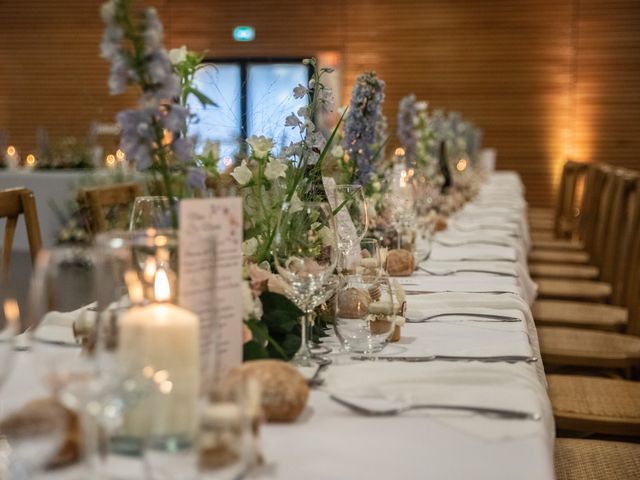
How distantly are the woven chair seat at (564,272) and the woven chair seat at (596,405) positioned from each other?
2177 mm

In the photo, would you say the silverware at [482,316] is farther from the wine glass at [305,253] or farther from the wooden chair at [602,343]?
the wooden chair at [602,343]

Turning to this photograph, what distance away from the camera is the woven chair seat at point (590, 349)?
308 cm

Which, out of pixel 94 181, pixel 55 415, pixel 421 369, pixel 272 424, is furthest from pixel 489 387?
pixel 94 181

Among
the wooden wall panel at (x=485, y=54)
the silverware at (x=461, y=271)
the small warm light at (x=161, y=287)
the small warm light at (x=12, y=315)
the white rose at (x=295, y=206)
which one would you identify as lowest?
the silverware at (x=461, y=271)

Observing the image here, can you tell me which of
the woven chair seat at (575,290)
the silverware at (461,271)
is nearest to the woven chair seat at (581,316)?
the woven chair seat at (575,290)

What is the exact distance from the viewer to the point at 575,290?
4.44m

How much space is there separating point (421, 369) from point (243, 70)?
10.4 m

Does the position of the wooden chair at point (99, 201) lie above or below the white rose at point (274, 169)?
below

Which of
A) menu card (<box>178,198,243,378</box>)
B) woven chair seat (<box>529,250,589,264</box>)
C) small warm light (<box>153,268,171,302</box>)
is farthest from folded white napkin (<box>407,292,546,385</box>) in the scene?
woven chair seat (<box>529,250,589,264</box>)

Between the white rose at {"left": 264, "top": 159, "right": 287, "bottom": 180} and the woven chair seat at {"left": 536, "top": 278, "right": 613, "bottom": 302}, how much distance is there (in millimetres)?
3039

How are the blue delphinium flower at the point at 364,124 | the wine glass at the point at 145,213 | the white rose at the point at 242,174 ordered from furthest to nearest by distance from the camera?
the blue delphinium flower at the point at 364,124 < the wine glass at the point at 145,213 < the white rose at the point at 242,174

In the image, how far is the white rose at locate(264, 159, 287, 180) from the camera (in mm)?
1651

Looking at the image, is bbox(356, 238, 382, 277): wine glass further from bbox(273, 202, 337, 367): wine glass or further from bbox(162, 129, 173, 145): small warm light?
bbox(162, 129, 173, 145): small warm light

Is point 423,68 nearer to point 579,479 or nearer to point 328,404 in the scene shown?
point 579,479
